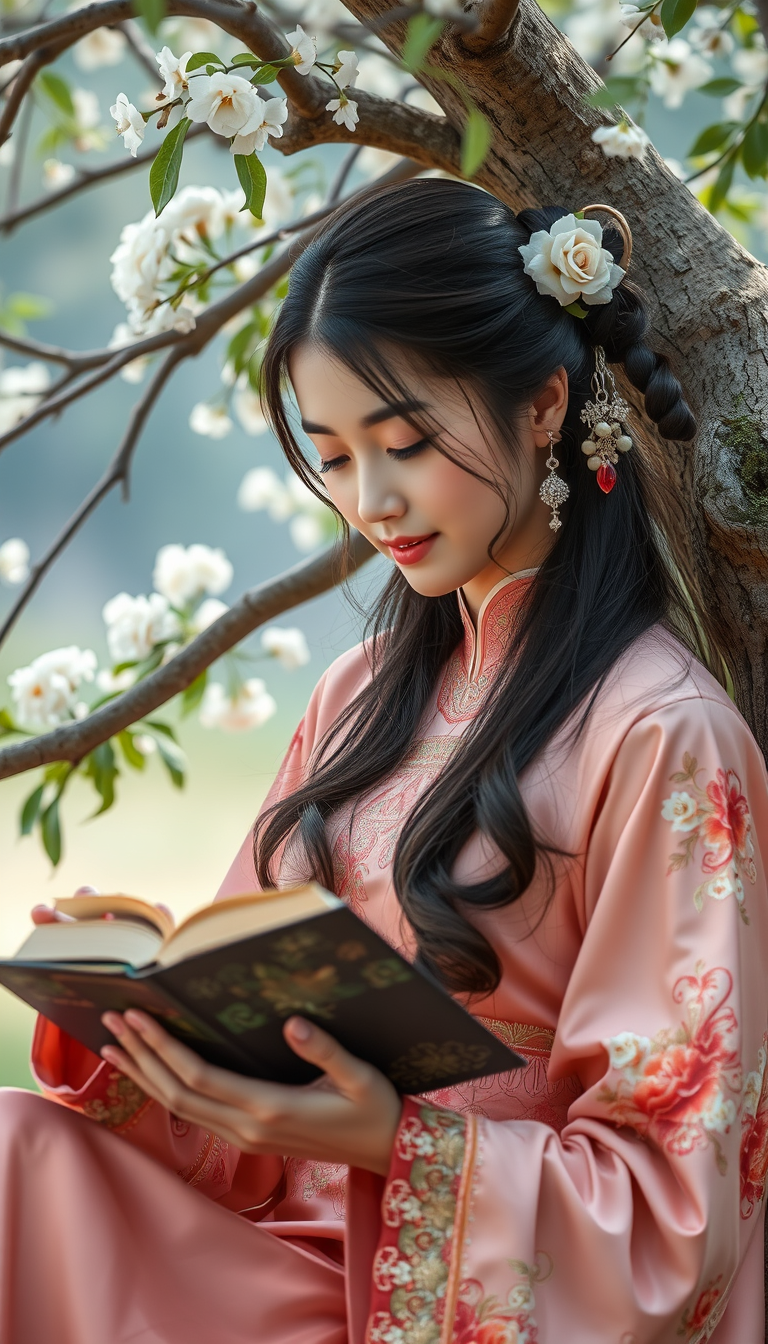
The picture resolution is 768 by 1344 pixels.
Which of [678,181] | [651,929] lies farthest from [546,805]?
[678,181]

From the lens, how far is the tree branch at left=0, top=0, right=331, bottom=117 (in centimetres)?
130

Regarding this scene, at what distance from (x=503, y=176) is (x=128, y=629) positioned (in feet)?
3.06

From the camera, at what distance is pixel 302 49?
115 centimetres

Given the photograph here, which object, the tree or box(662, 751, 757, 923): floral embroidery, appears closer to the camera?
box(662, 751, 757, 923): floral embroidery

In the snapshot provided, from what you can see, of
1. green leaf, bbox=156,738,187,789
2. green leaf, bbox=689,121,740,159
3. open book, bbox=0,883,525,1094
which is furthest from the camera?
green leaf, bbox=156,738,187,789

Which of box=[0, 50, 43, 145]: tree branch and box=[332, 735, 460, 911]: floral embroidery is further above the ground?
box=[0, 50, 43, 145]: tree branch

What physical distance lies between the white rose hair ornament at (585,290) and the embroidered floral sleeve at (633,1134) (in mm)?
273

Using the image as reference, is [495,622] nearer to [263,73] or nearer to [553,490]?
[553,490]

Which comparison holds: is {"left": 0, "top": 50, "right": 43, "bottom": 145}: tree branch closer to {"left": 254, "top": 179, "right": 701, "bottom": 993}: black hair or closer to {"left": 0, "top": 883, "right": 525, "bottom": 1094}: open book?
{"left": 254, "top": 179, "right": 701, "bottom": 993}: black hair

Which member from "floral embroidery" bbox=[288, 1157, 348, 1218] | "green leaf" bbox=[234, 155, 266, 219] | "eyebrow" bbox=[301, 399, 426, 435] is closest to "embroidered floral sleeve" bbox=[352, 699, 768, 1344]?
"floral embroidery" bbox=[288, 1157, 348, 1218]

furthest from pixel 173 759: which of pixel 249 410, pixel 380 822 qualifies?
pixel 380 822

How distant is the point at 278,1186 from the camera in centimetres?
131

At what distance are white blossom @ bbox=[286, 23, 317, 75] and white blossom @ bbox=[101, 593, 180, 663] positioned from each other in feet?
3.40

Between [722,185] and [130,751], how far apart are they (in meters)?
1.17
